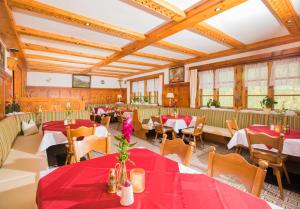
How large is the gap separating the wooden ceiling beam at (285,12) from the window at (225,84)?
2184mm

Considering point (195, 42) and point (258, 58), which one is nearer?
point (195, 42)

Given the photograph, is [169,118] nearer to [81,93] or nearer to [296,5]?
[296,5]

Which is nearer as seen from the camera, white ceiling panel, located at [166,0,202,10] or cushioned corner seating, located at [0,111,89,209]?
cushioned corner seating, located at [0,111,89,209]

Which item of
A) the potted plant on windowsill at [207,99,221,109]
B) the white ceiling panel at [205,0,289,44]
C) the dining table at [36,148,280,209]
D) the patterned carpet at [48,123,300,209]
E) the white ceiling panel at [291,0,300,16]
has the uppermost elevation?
the white ceiling panel at [291,0,300,16]

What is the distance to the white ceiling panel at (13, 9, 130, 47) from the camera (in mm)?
3201

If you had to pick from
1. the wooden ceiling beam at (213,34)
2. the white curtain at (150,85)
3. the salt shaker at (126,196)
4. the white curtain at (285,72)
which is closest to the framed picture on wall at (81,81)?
the white curtain at (150,85)

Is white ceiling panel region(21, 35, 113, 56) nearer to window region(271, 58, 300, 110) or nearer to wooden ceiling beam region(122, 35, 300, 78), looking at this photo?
wooden ceiling beam region(122, 35, 300, 78)

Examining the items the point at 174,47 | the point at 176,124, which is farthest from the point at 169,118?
the point at 174,47

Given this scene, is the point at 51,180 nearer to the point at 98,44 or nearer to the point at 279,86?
the point at 98,44

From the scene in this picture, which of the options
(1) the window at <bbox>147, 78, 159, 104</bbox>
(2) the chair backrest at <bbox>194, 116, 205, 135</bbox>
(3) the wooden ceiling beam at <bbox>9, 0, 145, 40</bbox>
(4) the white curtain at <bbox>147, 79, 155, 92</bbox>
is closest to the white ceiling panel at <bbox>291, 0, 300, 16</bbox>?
(2) the chair backrest at <bbox>194, 116, 205, 135</bbox>

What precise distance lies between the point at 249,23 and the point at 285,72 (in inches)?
76.9

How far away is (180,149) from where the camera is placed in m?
1.68

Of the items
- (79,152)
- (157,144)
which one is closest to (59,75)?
(157,144)

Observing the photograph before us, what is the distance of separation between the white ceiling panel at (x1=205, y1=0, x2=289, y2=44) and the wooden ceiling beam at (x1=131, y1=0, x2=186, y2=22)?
2.25 feet
